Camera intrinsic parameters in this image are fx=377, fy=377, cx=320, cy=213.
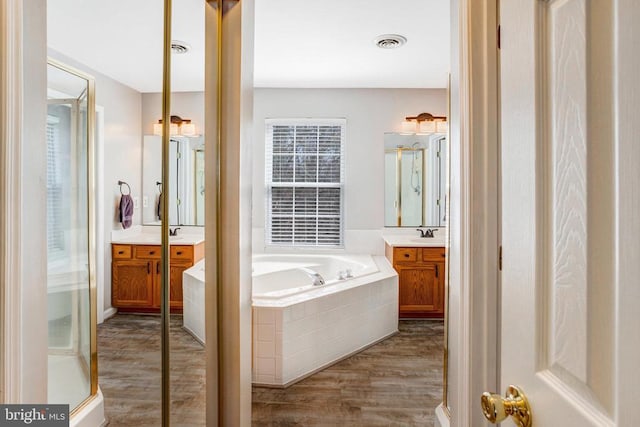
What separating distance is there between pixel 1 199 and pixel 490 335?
1420 mm

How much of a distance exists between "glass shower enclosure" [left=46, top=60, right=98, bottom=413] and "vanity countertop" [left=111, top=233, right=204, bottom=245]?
0.66ft

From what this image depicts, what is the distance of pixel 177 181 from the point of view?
4.84 feet

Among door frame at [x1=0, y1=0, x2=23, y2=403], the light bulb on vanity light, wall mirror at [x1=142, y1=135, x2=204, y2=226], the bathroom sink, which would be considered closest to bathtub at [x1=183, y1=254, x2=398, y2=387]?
wall mirror at [x1=142, y1=135, x2=204, y2=226]

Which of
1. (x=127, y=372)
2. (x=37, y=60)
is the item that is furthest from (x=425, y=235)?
(x=37, y=60)

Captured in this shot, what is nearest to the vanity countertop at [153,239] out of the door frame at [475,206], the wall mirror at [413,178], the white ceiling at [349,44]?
the door frame at [475,206]

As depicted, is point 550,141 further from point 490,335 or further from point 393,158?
point 393,158

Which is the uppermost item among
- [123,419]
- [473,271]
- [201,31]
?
[201,31]

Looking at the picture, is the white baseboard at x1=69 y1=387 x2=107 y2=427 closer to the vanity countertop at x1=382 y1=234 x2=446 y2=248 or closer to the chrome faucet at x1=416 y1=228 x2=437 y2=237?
the vanity countertop at x1=382 y1=234 x2=446 y2=248

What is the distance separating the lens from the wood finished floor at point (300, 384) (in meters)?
1.06

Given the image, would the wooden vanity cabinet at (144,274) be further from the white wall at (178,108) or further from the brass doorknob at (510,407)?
the brass doorknob at (510,407)

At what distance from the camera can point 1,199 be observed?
1.95 ft

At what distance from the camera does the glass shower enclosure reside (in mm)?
716

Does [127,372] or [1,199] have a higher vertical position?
[1,199]

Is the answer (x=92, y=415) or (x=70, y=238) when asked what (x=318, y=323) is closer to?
(x=92, y=415)
